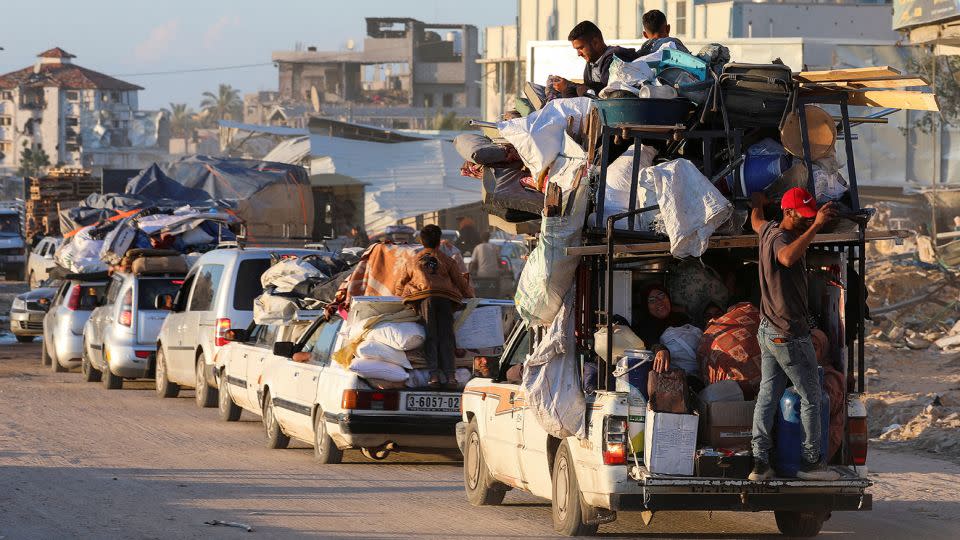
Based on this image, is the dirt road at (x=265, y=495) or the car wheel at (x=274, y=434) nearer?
the dirt road at (x=265, y=495)

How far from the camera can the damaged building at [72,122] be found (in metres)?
127

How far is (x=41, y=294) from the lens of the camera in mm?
31047

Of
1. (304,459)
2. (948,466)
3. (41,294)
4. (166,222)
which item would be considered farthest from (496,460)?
(41,294)

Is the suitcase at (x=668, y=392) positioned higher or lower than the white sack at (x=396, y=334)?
higher

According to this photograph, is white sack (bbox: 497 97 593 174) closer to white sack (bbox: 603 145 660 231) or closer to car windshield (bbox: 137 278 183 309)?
white sack (bbox: 603 145 660 231)

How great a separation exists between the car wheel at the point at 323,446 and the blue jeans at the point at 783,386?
5317mm

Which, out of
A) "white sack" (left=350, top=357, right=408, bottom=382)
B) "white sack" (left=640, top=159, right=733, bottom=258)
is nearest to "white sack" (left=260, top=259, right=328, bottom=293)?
"white sack" (left=350, top=357, right=408, bottom=382)

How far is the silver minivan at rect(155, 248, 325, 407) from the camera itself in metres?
18.4

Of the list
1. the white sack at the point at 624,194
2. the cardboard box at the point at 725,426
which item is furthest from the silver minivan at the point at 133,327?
the cardboard box at the point at 725,426

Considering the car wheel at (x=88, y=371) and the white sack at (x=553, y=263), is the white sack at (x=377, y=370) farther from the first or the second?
the car wheel at (x=88, y=371)

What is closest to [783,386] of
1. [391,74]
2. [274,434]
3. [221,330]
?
[274,434]

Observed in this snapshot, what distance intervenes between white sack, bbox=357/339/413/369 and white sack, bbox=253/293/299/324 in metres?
3.43

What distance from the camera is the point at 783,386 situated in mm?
8883

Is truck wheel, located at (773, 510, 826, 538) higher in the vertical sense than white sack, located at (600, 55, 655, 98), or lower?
lower
